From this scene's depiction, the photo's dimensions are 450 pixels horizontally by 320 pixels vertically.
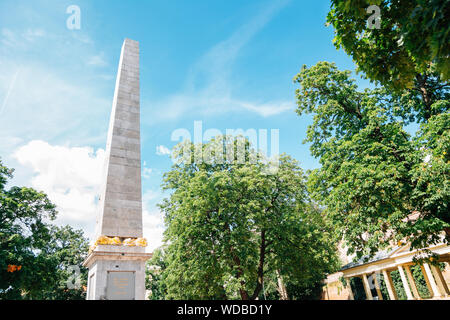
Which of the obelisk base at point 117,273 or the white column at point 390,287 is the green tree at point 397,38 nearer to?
the obelisk base at point 117,273

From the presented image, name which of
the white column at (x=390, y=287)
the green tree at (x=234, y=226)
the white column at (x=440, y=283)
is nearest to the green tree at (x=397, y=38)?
the green tree at (x=234, y=226)

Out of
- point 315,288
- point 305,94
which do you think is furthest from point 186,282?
point 315,288

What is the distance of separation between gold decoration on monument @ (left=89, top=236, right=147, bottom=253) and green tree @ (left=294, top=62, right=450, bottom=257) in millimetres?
8873

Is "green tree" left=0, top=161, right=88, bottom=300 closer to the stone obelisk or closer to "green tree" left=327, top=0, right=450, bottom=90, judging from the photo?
the stone obelisk

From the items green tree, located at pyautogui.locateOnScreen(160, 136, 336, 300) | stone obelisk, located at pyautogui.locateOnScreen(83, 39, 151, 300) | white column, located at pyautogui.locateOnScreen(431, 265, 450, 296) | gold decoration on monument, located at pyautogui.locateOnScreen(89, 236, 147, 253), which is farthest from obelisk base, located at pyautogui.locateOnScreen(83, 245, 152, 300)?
white column, located at pyautogui.locateOnScreen(431, 265, 450, 296)

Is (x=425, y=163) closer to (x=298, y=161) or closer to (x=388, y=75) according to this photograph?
(x=388, y=75)

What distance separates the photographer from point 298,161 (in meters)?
23.0

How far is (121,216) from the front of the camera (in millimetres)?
9438

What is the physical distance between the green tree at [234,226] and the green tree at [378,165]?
457cm

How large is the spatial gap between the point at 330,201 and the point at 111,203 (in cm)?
1004

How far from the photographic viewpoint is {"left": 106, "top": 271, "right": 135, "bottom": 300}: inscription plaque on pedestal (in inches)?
321

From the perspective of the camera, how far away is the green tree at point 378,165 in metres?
11.0

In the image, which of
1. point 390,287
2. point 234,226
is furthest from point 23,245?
point 390,287

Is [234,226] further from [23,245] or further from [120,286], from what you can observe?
[23,245]
